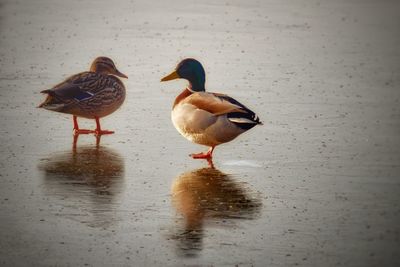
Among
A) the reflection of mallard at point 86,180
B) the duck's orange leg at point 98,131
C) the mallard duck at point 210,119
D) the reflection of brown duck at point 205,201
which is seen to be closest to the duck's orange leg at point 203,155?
the mallard duck at point 210,119

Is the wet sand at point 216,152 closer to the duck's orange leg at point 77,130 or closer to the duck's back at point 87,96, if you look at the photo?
the duck's orange leg at point 77,130

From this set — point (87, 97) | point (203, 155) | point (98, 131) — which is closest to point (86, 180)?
point (203, 155)

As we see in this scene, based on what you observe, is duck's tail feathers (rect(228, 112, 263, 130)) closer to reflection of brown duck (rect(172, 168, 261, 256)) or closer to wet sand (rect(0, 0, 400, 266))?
wet sand (rect(0, 0, 400, 266))

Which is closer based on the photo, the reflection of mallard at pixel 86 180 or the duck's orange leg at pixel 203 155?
the reflection of mallard at pixel 86 180

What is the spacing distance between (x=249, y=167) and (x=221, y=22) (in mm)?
8156

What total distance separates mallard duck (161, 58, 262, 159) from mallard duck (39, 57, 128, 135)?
106cm

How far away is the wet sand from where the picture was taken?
24.2 ft

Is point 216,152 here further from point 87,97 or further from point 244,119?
point 87,97

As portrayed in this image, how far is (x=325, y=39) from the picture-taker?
16031 millimetres

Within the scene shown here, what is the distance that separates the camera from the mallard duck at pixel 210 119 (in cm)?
977

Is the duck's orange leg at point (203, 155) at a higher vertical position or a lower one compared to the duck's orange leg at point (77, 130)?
higher

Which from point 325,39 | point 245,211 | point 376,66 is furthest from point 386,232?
point 325,39

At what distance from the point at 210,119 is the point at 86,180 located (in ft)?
5.47

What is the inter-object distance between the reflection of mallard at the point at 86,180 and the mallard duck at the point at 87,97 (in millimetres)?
806
